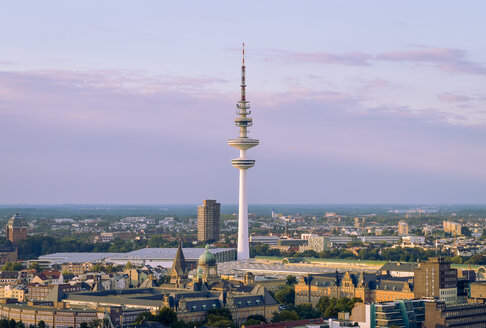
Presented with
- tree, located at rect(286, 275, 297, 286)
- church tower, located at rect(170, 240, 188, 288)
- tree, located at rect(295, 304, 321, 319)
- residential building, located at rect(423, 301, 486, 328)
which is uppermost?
church tower, located at rect(170, 240, 188, 288)

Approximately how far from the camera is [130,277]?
17250 cm

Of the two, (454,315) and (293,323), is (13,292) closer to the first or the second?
(293,323)

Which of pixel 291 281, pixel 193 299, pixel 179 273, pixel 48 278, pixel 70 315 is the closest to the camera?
pixel 70 315

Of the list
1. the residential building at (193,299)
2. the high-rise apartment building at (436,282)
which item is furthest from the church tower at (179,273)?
the high-rise apartment building at (436,282)

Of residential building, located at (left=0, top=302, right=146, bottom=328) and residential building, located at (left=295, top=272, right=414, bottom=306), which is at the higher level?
residential building, located at (left=295, top=272, right=414, bottom=306)

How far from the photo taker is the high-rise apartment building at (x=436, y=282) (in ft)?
415

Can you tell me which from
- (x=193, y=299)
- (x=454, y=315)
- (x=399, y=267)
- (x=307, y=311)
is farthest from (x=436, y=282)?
(x=399, y=267)

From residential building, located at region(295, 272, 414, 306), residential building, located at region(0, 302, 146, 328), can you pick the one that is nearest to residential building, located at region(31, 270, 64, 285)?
residential building, located at region(0, 302, 146, 328)

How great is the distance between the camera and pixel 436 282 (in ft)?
415

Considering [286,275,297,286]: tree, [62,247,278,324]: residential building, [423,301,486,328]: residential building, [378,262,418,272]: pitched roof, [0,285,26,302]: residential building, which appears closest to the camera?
[423,301,486,328]: residential building

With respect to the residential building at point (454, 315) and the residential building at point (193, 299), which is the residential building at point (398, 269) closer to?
A: the residential building at point (193, 299)

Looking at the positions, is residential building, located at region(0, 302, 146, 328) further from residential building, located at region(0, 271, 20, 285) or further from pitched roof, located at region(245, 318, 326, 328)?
residential building, located at region(0, 271, 20, 285)

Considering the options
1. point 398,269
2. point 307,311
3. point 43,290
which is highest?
point 398,269

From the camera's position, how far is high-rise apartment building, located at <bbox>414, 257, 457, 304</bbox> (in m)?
127
